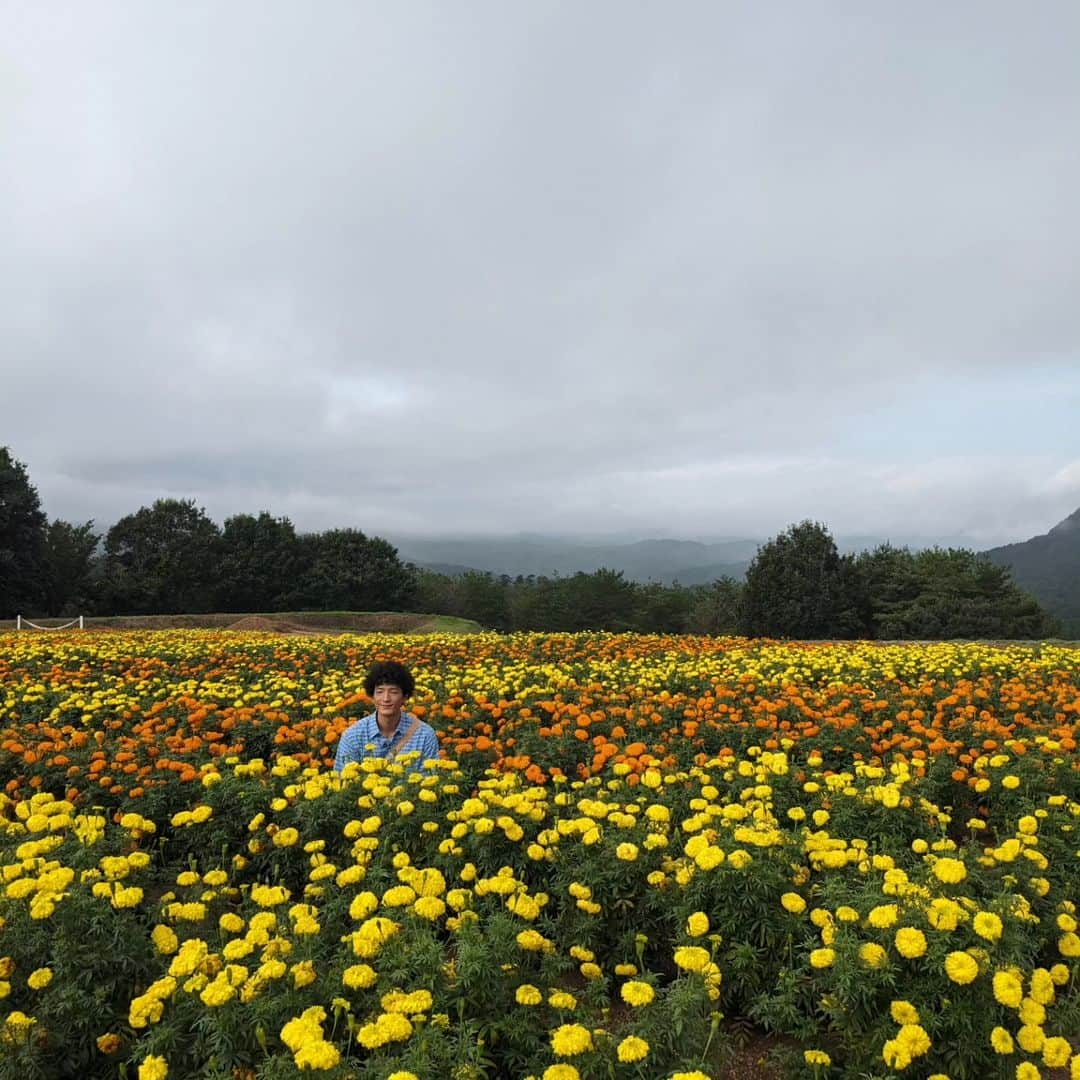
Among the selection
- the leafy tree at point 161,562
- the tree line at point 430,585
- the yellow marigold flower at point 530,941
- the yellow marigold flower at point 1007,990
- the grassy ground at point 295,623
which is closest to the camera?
the yellow marigold flower at point 1007,990

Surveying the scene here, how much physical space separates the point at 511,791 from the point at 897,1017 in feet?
6.82

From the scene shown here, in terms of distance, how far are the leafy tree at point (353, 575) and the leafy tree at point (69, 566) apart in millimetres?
13332

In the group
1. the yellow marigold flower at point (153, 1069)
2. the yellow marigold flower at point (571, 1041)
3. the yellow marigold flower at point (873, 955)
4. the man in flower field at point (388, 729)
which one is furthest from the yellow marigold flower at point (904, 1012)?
the man in flower field at point (388, 729)

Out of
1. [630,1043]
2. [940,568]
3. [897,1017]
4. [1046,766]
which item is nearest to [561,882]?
[630,1043]

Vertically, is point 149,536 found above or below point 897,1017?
above

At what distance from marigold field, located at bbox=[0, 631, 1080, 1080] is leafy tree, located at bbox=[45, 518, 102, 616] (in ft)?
146

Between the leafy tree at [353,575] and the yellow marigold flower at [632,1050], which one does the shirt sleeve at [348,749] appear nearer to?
the yellow marigold flower at [632,1050]

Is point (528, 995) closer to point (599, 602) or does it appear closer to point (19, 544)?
point (19, 544)

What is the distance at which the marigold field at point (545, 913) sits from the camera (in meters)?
2.34

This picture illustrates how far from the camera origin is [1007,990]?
88.9 inches

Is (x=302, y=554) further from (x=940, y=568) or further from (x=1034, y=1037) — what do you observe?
(x=1034, y=1037)

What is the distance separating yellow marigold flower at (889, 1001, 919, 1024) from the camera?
228cm

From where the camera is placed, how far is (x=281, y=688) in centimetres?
782

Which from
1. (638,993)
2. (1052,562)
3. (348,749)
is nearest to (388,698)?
(348,749)
